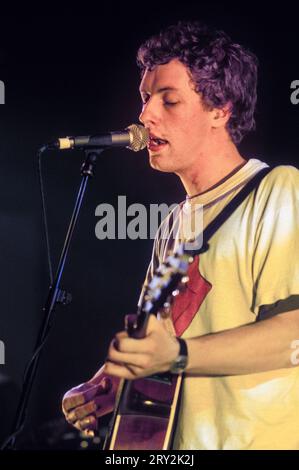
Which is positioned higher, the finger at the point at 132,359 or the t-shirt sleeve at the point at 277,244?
the t-shirt sleeve at the point at 277,244

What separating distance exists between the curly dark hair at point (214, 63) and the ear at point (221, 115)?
1 cm

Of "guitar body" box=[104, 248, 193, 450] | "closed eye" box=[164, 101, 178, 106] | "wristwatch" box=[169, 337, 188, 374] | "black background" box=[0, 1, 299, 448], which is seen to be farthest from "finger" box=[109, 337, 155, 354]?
"black background" box=[0, 1, 299, 448]

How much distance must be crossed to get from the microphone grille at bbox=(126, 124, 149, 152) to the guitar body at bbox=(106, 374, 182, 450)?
806mm

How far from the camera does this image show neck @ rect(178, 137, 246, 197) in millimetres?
2504

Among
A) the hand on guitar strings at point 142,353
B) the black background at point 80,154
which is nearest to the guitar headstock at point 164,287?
the hand on guitar strings at point 142,353

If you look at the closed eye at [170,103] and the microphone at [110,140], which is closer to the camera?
the microphone at [110,140]

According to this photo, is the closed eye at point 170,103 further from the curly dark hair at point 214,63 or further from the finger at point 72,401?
the finger at point 72,401

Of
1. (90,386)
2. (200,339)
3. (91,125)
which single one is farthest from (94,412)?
(91,125)

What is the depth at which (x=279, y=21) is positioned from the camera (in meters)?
3.07

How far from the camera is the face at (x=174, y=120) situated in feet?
8.29

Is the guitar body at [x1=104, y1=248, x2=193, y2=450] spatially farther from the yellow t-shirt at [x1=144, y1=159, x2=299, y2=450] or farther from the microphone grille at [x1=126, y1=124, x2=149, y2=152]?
the microphone grille at [x1=126, y1=124, x2=149, y2=152]

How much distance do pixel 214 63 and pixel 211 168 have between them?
0.43 m

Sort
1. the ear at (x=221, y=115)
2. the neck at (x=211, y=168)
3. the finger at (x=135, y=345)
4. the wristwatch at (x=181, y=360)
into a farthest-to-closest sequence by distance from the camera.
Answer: the ear at (x=221, y=115) → the neck at (x=211, y=168) → the wristwatch at (x=181, y=360) → the finger at (x=135, y=345)

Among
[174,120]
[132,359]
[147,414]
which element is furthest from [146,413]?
[174,120]
